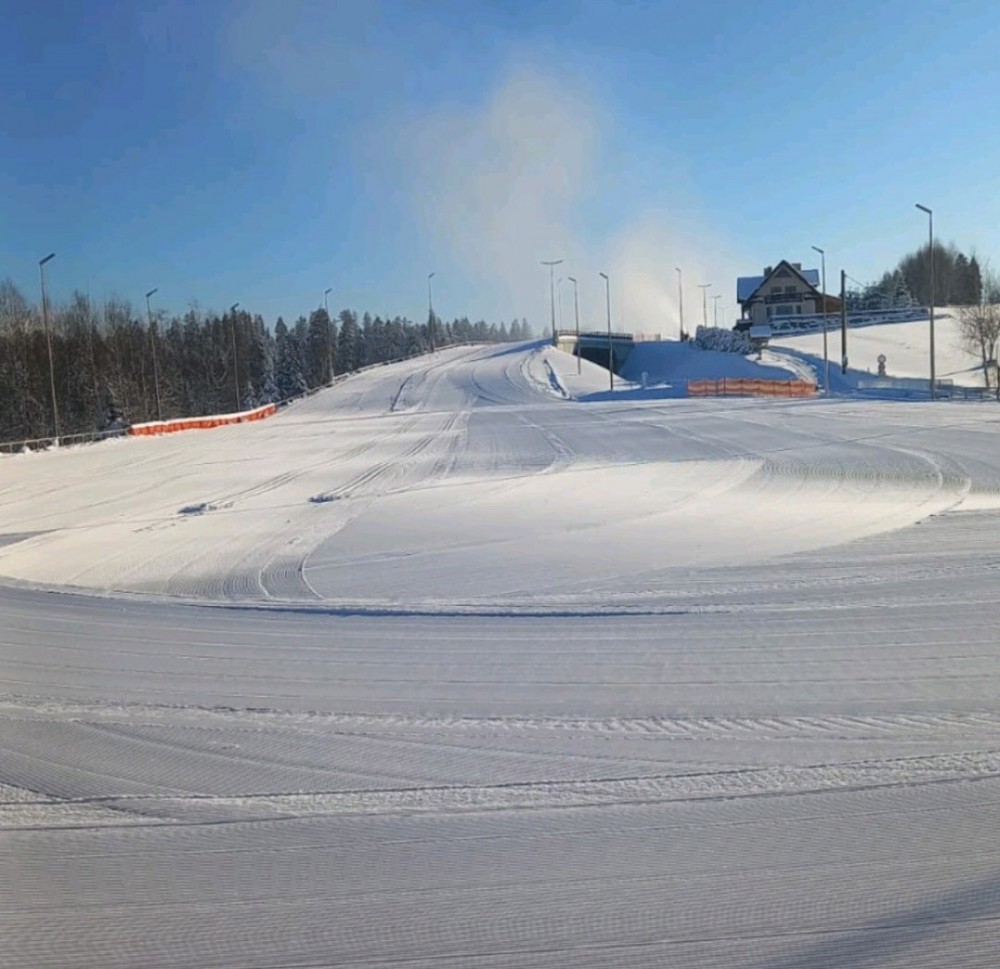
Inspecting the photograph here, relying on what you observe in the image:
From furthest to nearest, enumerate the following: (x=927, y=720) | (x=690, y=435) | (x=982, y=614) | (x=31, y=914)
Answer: (x=690, y=435), (x=982, y=614), (x=927, y=720), (x=31, y=914)

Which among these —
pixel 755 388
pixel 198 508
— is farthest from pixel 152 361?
pixel 198 508

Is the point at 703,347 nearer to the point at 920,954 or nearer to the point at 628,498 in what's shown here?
the point at 628,498

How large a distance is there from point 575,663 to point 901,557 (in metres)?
5.15

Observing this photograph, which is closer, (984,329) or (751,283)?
(984,329)

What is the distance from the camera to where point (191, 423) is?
57.7 meters

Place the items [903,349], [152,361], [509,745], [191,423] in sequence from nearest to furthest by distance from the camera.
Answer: [509,745] < [191,423] < [903,349] < [152,361]

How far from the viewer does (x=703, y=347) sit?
99.0 meters

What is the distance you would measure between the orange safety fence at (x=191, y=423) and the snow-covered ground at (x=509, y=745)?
39.9 metres

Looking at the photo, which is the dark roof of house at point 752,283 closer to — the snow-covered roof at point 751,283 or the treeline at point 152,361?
the snow-covered roof at point 751,283

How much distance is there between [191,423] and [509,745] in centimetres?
5573

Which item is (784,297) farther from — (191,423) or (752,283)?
(191,423)

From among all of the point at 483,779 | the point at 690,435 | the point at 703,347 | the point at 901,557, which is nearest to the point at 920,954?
the point at 483,779

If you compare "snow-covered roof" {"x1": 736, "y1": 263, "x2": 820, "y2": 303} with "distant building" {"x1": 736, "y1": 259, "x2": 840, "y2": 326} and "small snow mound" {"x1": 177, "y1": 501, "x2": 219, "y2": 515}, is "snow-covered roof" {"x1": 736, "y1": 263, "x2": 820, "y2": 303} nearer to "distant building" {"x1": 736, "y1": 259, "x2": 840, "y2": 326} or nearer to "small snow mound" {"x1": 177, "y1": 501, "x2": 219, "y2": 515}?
"distant building" {"x1": 736, "y1": 259, "x2": 840, "y2": 326}

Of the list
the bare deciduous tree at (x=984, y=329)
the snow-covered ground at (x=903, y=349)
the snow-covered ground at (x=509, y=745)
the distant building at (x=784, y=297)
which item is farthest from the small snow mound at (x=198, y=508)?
the distant building at (x=784, y=297)
